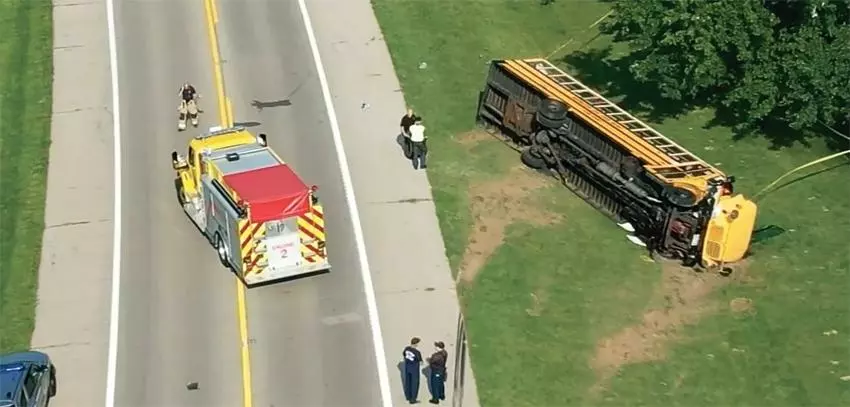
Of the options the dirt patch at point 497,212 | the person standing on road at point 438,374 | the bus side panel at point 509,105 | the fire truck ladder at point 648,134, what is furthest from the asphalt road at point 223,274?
the fire truck ladder at point 648,134

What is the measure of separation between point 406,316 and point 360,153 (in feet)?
26.1

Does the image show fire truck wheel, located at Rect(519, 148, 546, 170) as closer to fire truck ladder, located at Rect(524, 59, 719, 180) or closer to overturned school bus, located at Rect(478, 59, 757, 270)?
overturned school bus, located at Rect(478, 59, 757, 270)

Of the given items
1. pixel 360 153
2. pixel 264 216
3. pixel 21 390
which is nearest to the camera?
pixel 21 390

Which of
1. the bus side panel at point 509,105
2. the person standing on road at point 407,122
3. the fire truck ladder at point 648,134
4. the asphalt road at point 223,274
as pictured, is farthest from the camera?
the bus side panel at point 509,105

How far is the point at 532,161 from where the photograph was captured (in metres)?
34.0

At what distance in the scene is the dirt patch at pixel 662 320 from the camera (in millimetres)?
26766

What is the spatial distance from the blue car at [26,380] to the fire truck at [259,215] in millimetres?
4779

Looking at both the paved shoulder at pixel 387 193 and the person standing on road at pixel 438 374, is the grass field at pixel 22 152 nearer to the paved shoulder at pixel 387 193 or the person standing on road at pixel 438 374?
the paved shoulder at pixel 387 193

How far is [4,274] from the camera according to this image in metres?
30.3

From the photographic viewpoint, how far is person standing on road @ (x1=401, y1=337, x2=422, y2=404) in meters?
24.8

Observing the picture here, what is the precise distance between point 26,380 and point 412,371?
6.96 m

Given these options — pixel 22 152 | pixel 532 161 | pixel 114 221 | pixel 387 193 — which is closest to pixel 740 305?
pixel 532 161

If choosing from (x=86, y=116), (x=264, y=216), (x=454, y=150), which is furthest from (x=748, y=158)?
(x=86, y=116)

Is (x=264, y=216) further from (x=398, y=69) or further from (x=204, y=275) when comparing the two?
(x=398, y=69)
